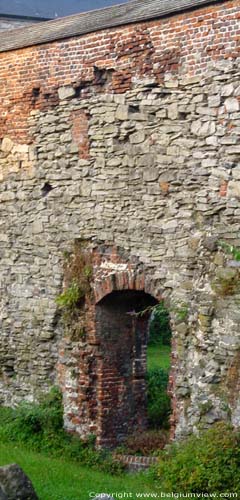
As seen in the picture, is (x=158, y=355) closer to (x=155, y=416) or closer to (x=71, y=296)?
(x=155, y=416)

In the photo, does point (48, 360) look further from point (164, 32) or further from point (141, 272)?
point (164, 32)

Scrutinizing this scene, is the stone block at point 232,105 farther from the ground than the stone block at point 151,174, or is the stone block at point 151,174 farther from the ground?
the stone block at point 232,105

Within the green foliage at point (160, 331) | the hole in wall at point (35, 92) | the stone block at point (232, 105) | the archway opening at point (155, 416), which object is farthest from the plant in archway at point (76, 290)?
the green foliage at point (160, 331)

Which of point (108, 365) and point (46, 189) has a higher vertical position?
point (46, 189)

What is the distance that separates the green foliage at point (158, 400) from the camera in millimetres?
12117

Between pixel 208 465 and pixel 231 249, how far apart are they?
201 cm

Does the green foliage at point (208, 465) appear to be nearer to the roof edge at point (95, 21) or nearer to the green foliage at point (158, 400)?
the green foliage at point (158, 400)

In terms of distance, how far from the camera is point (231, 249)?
957cm

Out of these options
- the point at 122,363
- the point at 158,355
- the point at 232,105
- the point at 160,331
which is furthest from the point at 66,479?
the point at 160,331

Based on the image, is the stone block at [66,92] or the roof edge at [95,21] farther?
the stone block at [66,92]

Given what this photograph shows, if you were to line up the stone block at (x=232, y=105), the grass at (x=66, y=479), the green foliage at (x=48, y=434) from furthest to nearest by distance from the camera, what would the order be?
the green foliage at (x=48, y=434), the stone block at (x=232, y=105), the grass at (x=66, y=479)

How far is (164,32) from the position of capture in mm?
10289

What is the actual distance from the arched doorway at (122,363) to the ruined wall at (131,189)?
0.23 meters

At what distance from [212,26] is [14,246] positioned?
4.18m
